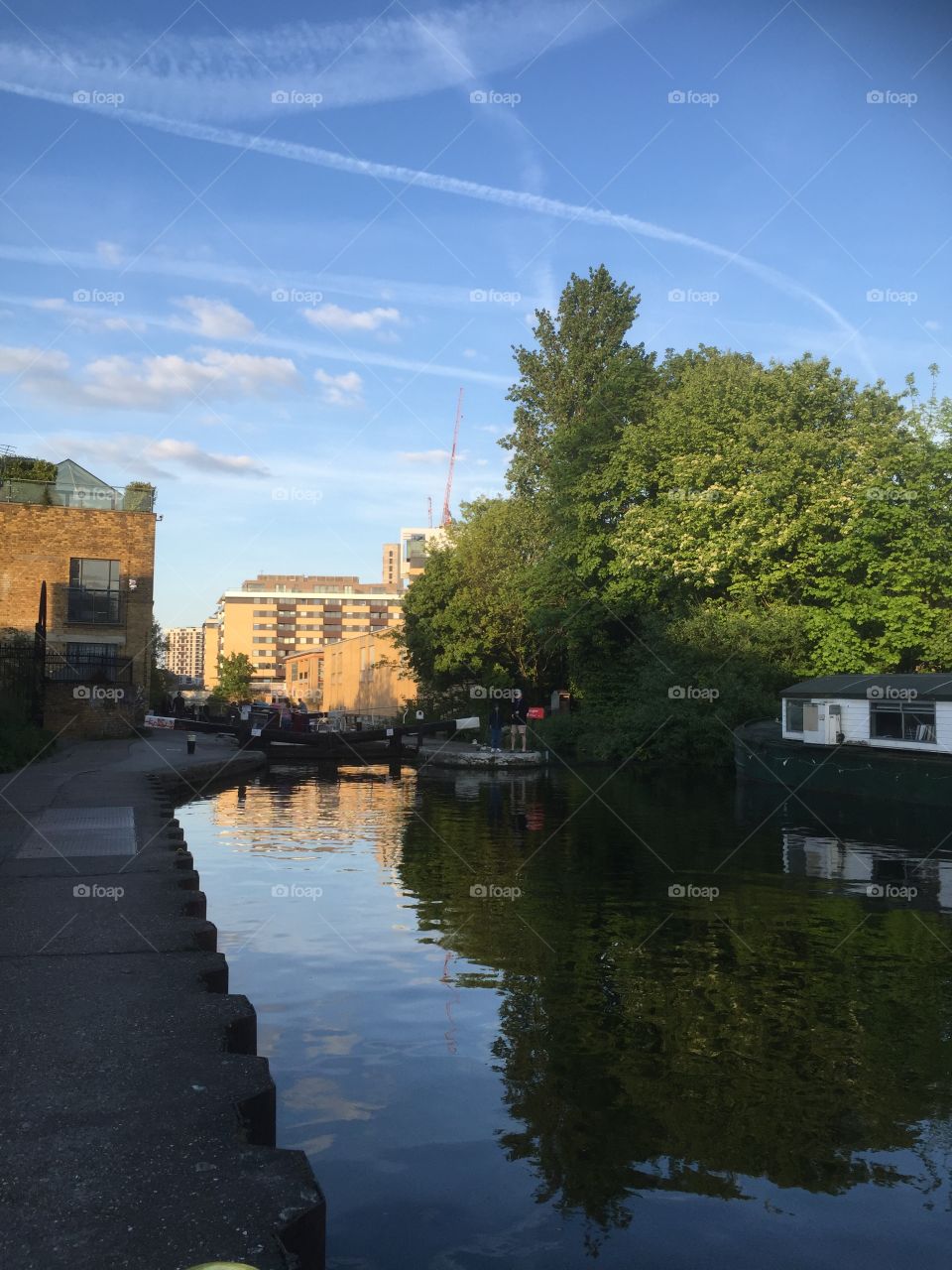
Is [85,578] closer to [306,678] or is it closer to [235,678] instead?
[306,678]

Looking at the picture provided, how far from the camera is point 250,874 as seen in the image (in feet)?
47.6

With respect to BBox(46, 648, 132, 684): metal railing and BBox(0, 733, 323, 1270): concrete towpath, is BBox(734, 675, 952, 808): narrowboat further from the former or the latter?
BBox(46, 648, 132, 684): metal railing

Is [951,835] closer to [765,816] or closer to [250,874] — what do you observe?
[765,816]

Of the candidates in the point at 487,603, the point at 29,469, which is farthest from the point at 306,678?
the point at 29,469

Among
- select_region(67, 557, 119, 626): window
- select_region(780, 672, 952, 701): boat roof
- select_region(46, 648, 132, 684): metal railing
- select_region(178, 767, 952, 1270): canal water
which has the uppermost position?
select_region(67, 557, 119, 626): window

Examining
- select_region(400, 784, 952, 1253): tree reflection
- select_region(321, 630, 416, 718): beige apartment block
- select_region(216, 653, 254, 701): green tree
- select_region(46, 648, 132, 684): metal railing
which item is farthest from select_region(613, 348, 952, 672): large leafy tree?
select_region(216, 653, 254, 701): green tree

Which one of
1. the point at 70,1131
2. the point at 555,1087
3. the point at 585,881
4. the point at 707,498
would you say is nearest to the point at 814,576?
the point at 707,498

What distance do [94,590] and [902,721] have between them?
31.3 meters

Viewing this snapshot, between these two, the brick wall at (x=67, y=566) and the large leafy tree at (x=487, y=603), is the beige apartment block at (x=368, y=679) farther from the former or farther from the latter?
the brick wall at (x=67, y=566)

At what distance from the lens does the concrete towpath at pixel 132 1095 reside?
376cm

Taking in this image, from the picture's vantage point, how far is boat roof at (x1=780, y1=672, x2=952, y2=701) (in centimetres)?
2586

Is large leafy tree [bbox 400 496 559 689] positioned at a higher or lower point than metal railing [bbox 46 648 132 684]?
higher

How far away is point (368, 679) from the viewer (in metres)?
93.7

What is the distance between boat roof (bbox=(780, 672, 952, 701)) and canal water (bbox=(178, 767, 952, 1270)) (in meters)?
10.6
